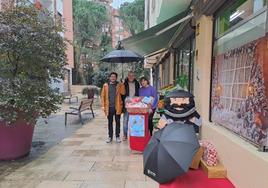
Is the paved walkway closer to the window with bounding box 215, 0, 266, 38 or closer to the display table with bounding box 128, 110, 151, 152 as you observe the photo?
the display table with bounding box 128, 110, 151, 152

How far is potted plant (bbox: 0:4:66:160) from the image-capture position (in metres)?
5.83

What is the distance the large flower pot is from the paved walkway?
1.44 ft

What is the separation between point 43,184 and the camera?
4.62m

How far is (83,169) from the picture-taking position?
5367 millimetres

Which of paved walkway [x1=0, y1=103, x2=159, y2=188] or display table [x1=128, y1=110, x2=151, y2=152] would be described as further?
display table [x1=128, y1=110, x2=151, y2=152]

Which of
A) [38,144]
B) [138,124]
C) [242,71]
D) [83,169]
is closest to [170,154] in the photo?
[242,71]

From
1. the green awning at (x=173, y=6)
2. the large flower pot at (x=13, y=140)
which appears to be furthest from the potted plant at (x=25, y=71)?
the green awning at (x=173, y=6)

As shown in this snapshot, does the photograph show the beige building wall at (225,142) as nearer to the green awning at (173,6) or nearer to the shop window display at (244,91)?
the shop window display at (244,91)

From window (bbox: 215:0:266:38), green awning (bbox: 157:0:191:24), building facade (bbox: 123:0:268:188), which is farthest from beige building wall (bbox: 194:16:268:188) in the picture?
green awning (bbox: 157:0:191:24)

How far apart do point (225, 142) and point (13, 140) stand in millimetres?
4125

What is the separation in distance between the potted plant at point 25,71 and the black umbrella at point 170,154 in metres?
3.41

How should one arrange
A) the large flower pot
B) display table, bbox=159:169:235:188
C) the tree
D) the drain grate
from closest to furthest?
display table, bbox=159:169:235:188
the large flower pot
the drain grate
the tree

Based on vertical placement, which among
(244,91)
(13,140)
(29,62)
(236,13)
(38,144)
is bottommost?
(38,144)

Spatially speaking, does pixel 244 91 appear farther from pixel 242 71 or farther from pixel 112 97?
pixel 112 97
